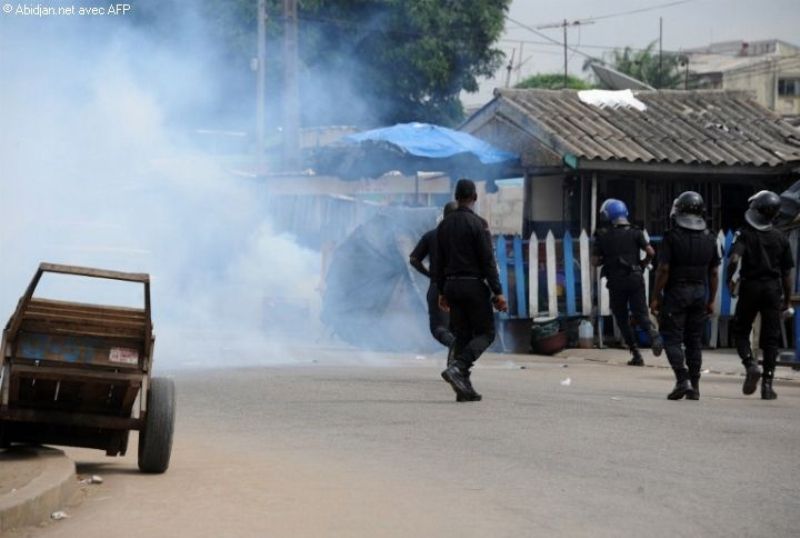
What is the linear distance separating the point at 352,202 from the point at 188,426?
1504cm

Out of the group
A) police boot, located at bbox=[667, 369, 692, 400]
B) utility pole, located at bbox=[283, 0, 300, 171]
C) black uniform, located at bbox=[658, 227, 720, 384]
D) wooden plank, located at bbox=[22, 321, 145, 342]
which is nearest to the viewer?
wooden plank, located at bbox=[22, 321, 145, 342]

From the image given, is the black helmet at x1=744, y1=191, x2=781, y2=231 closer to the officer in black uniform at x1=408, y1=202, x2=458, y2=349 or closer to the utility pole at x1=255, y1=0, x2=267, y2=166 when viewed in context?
the officer in black uniform at x1=408, y1=202, x2=458, y2=349

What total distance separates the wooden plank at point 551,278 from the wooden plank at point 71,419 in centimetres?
1298

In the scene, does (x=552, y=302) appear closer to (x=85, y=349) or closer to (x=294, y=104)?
(x=294, y=104)

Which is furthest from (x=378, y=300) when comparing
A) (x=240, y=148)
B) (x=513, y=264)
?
(x=240, y=148)

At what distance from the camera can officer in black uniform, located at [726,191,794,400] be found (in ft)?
44.9

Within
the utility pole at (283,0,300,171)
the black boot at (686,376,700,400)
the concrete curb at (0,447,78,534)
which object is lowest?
the black boot at (686,376,700,400)

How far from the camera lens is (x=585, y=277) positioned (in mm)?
20953

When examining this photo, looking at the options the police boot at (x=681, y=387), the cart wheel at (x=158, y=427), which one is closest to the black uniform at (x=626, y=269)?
the police boot at (x=681, y=387)

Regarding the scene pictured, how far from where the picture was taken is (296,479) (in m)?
8.38

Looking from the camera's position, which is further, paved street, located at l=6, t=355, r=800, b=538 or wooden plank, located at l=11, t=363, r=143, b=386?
wooden plank, located at l=11, t=363, r=143, b=386

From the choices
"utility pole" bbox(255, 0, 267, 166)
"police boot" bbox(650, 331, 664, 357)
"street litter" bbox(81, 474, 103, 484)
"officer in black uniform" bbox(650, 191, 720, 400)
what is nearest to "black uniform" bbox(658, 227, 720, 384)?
"officer in black uniform" bbox(650, 191, 720, 400)

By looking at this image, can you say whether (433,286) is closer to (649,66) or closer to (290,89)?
(290,89)

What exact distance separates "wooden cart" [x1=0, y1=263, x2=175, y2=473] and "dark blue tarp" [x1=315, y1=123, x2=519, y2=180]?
15.2 meters
